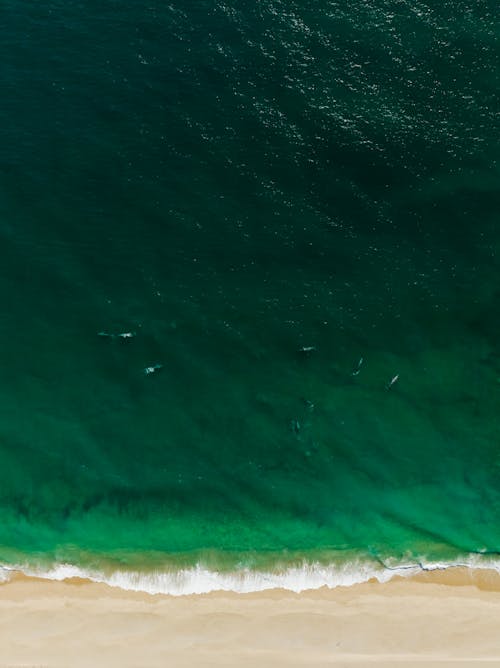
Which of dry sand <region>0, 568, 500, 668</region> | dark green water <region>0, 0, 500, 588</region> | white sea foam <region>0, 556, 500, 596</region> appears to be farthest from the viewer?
dark green water <region>0, 0, 500, 588</region>

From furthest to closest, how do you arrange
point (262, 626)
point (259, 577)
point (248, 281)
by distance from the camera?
1. point (248, 281)
2. point (259, 577)
3. point (262, 626)

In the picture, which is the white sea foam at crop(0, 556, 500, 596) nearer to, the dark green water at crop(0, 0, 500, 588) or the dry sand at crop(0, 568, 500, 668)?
the dry sand at crop(0, 568, 500, 668)

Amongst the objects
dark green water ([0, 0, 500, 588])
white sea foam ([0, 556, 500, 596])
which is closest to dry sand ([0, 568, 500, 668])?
white sea foam ([0, 556, 500, 596])

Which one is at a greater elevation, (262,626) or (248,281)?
(248,281)

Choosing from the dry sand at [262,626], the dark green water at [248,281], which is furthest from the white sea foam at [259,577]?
the dark green water at [248,281]

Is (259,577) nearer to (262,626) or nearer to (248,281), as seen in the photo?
(262,626)

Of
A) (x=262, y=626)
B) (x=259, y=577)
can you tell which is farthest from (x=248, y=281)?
(x=262, y=626)

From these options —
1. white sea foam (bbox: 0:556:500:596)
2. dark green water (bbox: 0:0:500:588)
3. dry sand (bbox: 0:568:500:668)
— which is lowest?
dry sand (bbox: 0:568:500:668)
